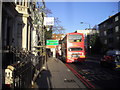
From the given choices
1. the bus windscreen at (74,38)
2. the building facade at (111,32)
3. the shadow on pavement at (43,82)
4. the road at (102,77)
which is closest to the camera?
the shadow on pavement at (43,82)

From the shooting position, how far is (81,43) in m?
20.0

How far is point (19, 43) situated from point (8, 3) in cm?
526

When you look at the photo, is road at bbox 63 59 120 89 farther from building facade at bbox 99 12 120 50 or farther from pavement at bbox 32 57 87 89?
building facade at bbox 99 12 120 50

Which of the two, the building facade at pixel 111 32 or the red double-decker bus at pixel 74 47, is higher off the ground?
the building facade at pixel 111 32

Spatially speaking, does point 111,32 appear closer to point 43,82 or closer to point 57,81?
point 57,81

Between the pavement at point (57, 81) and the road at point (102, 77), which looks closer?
the pavement at point (57, 81)

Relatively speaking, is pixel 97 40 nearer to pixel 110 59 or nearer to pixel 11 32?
pixel 110 59

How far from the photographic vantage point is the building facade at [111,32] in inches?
1722

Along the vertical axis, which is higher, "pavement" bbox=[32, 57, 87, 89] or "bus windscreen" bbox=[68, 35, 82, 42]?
"bus windscreen" bbox=[68, 35, 82, 42]

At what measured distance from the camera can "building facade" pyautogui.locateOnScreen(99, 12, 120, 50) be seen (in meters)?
43.8

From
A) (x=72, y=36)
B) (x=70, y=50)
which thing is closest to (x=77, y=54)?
(x=70, y=50)

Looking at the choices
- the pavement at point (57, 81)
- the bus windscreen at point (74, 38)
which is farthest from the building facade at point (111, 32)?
the pavement at point (57, 81)

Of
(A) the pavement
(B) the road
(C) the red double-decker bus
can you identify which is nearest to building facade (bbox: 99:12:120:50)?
(C) the red double-decker bus

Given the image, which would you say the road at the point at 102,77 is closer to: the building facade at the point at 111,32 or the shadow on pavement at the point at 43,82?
the shadow on pavement at the point at 43,82
